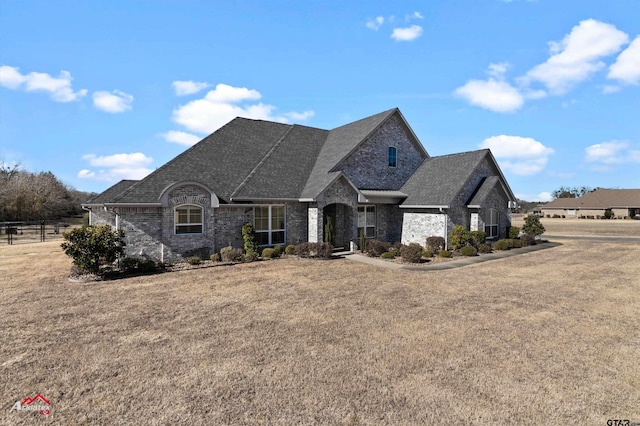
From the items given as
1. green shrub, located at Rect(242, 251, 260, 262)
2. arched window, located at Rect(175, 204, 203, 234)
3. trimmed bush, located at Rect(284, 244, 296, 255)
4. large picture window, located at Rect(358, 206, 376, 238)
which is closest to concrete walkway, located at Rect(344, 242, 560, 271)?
trimmed bush, located at Rect(284, 244, 296, 255)

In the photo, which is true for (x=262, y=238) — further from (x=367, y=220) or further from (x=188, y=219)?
(x=367, y=220)

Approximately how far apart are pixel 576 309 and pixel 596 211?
80235 millimetres

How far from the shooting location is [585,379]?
5766 mm

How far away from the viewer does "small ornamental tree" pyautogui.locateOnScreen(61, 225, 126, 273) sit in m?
13.4

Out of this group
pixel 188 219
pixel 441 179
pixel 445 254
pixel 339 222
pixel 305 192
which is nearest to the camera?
pixel 188 219

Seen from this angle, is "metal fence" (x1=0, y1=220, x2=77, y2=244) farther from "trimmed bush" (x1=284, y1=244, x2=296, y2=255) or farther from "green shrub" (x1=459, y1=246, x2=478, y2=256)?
"green shrub" (x1=459, y1=246, x2=478, y2=256)

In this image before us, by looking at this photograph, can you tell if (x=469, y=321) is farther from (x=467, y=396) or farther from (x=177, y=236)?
(x=177, y=236)

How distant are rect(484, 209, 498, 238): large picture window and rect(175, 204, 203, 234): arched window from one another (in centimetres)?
1966

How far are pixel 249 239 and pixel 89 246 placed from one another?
7.46 m

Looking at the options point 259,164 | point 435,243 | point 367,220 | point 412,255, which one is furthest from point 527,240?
point 259,164

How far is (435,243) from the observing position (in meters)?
19.9

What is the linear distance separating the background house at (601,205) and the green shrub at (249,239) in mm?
80563

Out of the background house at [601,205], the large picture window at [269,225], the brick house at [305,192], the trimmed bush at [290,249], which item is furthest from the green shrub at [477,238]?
the background house at [601,205]

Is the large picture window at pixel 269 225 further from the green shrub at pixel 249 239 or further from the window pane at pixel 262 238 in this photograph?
the green shrub at pixel 249 239
